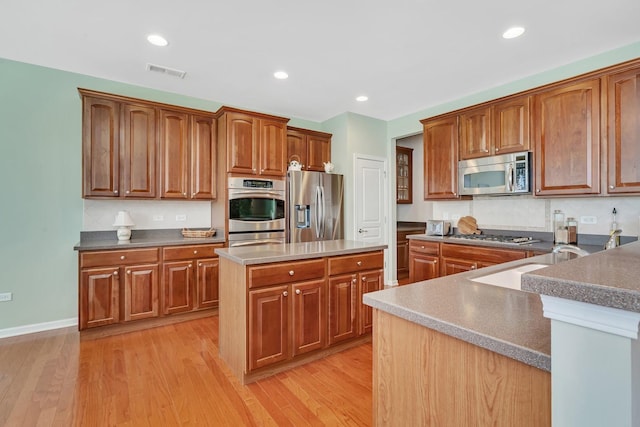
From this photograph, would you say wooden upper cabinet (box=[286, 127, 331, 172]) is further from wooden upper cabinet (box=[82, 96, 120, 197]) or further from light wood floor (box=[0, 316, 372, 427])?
light wood floor (box=[0, 316, 372, 427])

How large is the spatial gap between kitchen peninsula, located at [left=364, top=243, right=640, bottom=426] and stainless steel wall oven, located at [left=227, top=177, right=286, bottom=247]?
9.08 ft

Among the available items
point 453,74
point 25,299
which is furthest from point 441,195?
point 25,299

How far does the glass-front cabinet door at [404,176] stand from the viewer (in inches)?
232

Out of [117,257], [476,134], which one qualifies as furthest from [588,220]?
[117,257]

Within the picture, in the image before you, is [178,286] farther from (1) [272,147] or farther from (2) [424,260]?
(2) [424,260]

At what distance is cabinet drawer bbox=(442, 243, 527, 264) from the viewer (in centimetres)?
301

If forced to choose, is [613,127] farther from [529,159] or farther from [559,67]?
[559,67]

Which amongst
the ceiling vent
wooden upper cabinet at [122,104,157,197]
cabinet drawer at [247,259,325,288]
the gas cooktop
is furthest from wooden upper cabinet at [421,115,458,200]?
wooden upper cabinet at [122,104,157,197]

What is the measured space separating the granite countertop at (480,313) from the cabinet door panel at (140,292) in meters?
2.85

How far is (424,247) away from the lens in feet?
12.5

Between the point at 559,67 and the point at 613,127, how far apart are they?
0.92m

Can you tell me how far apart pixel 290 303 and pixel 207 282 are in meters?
1.68

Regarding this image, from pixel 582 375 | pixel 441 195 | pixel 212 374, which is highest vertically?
pixel 441 195

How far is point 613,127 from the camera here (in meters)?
2.63
